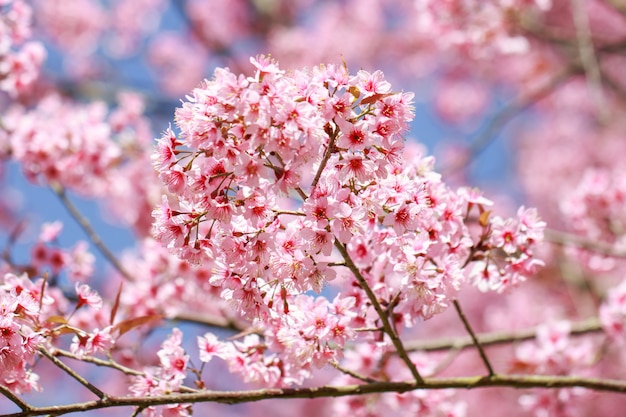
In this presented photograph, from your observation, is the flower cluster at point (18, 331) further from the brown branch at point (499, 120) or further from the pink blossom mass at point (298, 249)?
the brown branch at point (499, 120)

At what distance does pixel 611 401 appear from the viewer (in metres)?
8.66

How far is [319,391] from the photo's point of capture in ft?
8.04

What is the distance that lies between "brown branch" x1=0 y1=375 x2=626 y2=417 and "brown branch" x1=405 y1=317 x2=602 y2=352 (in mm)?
→ 881

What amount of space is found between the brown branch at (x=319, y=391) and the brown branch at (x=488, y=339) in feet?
2.89

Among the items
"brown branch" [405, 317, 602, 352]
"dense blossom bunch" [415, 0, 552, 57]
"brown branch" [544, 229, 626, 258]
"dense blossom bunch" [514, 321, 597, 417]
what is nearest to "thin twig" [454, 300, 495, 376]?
"brown branch" [405, 317, 602, 352]

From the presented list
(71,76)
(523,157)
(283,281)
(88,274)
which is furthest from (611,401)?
(71,76)

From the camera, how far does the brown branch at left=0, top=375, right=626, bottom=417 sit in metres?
2.18

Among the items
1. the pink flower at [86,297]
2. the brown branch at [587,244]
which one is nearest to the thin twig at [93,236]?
the pink flower at [86,297]

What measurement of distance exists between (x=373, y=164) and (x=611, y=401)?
312 inches

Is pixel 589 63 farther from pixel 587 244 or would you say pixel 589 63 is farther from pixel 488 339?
pixel 488 339

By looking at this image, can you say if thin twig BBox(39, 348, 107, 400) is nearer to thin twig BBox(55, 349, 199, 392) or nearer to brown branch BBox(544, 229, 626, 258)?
thin twig BBox(55, 349, 199, 392)

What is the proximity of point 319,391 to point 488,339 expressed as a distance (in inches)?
69.6

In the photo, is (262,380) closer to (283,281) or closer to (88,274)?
(283,281)

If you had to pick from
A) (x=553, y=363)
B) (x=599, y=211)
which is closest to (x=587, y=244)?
(x=599, y=211)
